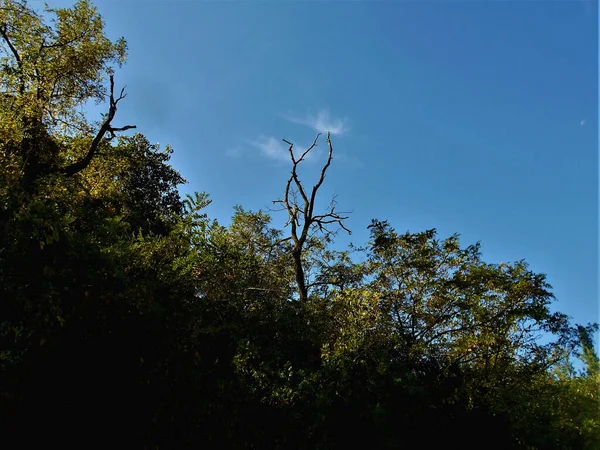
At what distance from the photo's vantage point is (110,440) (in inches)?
163

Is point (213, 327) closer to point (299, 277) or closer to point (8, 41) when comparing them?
point (299, 277)

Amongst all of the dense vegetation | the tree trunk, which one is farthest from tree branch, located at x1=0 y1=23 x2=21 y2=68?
the tree trunk

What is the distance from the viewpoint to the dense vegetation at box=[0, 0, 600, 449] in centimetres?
378

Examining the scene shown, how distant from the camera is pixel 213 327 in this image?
556 centimetres

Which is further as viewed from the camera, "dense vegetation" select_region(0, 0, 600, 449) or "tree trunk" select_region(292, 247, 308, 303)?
"tree trunk" select_region(292, 247, 308, 303)

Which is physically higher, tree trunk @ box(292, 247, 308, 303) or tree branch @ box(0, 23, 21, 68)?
tree branch @ box(0, 23, 21, 68)

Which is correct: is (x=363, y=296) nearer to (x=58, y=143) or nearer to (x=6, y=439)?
(x=6, y=439)

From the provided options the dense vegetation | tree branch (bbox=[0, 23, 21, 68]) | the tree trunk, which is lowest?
the dense vegetation

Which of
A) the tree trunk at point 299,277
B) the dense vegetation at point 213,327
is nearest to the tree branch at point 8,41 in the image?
the dense vegetation at point 213,327

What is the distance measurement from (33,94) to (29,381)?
9722mm

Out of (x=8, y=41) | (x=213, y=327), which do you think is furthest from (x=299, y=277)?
(x=8, y=41)

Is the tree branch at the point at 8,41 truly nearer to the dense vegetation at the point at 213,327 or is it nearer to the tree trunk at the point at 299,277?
the dense vegetation at the point at 213,327

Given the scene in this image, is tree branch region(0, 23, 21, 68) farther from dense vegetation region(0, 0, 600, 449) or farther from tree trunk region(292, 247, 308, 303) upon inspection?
tree trunk region(292, 247, 308, 303)

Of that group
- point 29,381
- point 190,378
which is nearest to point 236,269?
point 190,378
